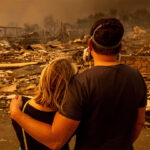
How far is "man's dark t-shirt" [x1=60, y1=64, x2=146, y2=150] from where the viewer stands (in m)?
1.08

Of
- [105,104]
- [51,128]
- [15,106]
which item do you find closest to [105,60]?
[105,104]

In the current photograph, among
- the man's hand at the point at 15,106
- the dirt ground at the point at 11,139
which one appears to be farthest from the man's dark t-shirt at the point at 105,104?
the dirt ground at the point at 11,139

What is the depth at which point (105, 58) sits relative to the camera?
1138 millimetres

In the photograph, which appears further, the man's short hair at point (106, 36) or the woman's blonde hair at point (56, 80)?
the woman's blonde hair at point (56, 80)

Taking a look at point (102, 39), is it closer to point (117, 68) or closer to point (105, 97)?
point (117, 68)

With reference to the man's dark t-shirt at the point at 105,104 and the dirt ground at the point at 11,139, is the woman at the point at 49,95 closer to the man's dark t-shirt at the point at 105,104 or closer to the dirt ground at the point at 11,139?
the man's dark t-shirt at the point at 105,104

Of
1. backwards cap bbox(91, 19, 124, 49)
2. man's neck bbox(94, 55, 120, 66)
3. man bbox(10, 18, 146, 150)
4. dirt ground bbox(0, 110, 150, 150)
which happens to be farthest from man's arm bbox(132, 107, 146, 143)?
dirt ground bbox(0, 110, 150, 150)

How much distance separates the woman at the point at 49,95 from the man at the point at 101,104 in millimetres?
100

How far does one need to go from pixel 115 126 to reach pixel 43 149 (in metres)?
0.65

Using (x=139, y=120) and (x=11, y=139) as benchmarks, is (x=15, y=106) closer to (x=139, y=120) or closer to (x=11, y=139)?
(x=139, y=120)

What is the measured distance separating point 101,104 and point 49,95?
388mm

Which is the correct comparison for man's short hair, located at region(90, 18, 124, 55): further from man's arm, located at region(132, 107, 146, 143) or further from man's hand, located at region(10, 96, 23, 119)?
man's hand, located at region(10, 96, 23, 119)

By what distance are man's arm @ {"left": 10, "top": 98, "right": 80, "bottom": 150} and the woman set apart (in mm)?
93

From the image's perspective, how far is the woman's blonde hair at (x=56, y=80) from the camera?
46.7 inches
